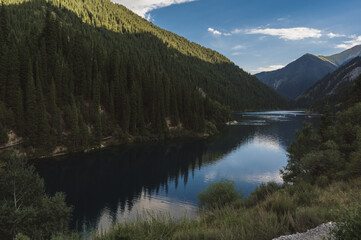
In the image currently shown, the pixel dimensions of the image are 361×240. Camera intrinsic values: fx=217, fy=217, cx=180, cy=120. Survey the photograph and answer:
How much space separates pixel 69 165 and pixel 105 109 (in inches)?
1539

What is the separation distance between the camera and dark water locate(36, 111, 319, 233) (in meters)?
34.7

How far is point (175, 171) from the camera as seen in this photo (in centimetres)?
5462

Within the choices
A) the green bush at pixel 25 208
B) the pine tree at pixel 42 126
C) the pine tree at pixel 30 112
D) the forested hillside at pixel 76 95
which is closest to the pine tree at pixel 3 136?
the forested hillside at pixel 76 95

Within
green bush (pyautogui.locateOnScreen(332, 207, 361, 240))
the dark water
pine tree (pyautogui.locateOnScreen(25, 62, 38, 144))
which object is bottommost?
the dark water

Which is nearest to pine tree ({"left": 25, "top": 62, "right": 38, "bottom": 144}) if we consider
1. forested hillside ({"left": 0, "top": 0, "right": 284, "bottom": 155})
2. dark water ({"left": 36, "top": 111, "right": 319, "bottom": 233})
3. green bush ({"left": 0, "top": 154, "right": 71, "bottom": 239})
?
forested hillside ({"left": 0, "top": 0, "right": 284, "bottom": 155})

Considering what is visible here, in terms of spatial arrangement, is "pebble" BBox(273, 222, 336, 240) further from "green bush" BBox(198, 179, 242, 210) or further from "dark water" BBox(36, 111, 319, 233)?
"green bush" BBox(198, 179, 242, 210)

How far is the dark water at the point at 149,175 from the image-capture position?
114ft

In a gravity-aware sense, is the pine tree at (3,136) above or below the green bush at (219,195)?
above

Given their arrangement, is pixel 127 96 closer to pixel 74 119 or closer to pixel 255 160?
pixel 74 119

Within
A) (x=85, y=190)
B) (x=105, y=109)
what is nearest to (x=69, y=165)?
(x=85, y=190)

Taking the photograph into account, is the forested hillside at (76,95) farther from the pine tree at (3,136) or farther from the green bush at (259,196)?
the green bush at (259,196)

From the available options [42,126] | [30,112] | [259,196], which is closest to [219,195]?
[259,196]

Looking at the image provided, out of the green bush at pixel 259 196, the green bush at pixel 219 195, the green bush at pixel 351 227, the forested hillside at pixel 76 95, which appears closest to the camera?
the green bush at pixel 351 227

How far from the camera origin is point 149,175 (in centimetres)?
5172
